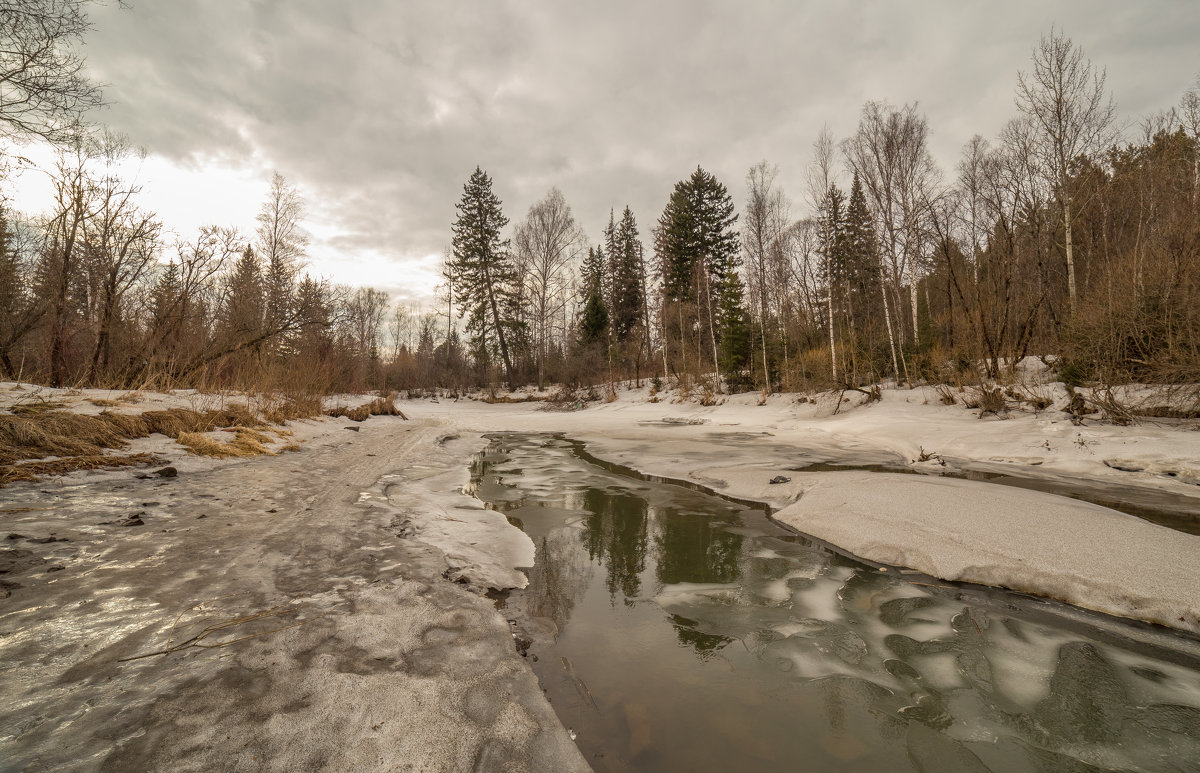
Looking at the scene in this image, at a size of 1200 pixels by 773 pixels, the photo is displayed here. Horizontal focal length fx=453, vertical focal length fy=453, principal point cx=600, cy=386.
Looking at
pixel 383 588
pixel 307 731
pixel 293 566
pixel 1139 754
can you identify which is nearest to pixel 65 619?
pixel 293 566

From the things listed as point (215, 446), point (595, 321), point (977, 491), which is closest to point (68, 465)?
point (215, 446)

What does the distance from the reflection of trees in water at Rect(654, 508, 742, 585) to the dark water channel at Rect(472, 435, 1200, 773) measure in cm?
3

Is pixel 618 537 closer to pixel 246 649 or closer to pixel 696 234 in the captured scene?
pixel 246 649

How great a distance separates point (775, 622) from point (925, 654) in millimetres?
795

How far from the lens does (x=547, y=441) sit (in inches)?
524

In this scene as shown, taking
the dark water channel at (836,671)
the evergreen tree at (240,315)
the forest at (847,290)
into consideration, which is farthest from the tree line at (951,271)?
the evergreen tree at (240,315)

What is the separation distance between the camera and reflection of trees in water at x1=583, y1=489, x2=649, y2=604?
3727mm

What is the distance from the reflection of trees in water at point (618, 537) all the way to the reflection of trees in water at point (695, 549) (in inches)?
8.0

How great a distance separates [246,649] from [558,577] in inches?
84.6

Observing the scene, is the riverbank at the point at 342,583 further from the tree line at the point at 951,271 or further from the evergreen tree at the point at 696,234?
the evergreen tree at the point at 696,234

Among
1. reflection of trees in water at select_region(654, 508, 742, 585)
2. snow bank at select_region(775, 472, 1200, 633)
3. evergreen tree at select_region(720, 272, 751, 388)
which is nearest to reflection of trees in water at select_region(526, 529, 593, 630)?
reflection of trees in water at select_region(654, 508, 742, 585)

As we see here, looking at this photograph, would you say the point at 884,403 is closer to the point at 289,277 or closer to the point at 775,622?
the point at 775,622

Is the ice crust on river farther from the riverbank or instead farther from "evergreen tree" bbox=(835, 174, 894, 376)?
"evergreen tree" bbox=(835, 174, 894, 376)

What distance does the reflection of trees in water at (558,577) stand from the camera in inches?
126
